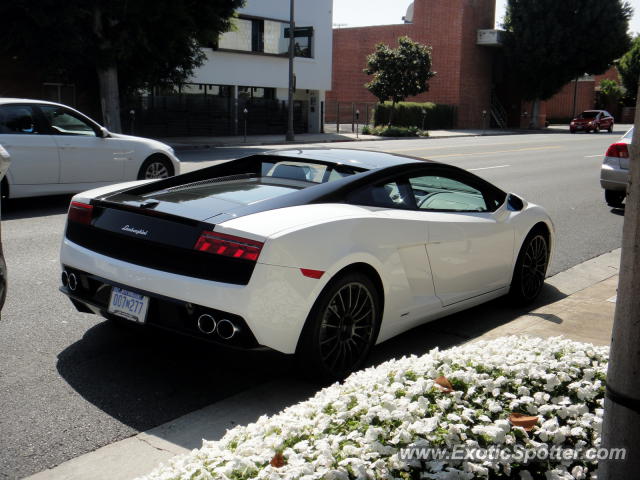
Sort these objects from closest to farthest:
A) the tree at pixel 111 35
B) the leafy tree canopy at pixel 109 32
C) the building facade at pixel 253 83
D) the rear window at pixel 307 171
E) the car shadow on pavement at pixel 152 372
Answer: the car shadow on pavement at pixel 152 372, the rear window at pixel 307 171, the leafy tree canopy at pixel 109 32, the tree at pixel 111 35, the building facade at pixel 253 83

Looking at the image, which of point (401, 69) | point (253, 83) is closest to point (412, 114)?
point (401, 69)

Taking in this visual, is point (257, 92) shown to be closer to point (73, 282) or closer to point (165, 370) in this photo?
point (73, 282)

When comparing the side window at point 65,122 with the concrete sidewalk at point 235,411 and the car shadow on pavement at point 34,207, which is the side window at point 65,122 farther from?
the concrete sidewalk at point 235,411

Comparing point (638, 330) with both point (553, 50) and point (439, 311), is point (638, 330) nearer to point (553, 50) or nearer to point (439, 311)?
point (439, 311)

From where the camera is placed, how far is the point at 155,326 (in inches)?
173

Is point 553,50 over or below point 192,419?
over

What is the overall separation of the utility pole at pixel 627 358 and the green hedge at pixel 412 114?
149 feet

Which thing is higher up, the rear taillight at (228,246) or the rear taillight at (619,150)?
the rear taillight at (619,150)

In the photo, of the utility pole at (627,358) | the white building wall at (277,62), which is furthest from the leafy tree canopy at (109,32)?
the utility pole at (627,358)

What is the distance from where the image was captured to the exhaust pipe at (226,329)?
420cm

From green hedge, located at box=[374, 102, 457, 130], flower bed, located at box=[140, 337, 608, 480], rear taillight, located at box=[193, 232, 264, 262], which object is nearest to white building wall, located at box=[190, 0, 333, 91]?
green hedge, located at box=[374, 102, 457, 130]

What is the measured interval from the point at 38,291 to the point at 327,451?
4618 millimetres

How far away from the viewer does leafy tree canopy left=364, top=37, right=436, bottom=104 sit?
4403cm

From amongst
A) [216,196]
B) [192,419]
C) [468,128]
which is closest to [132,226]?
[216,196]
